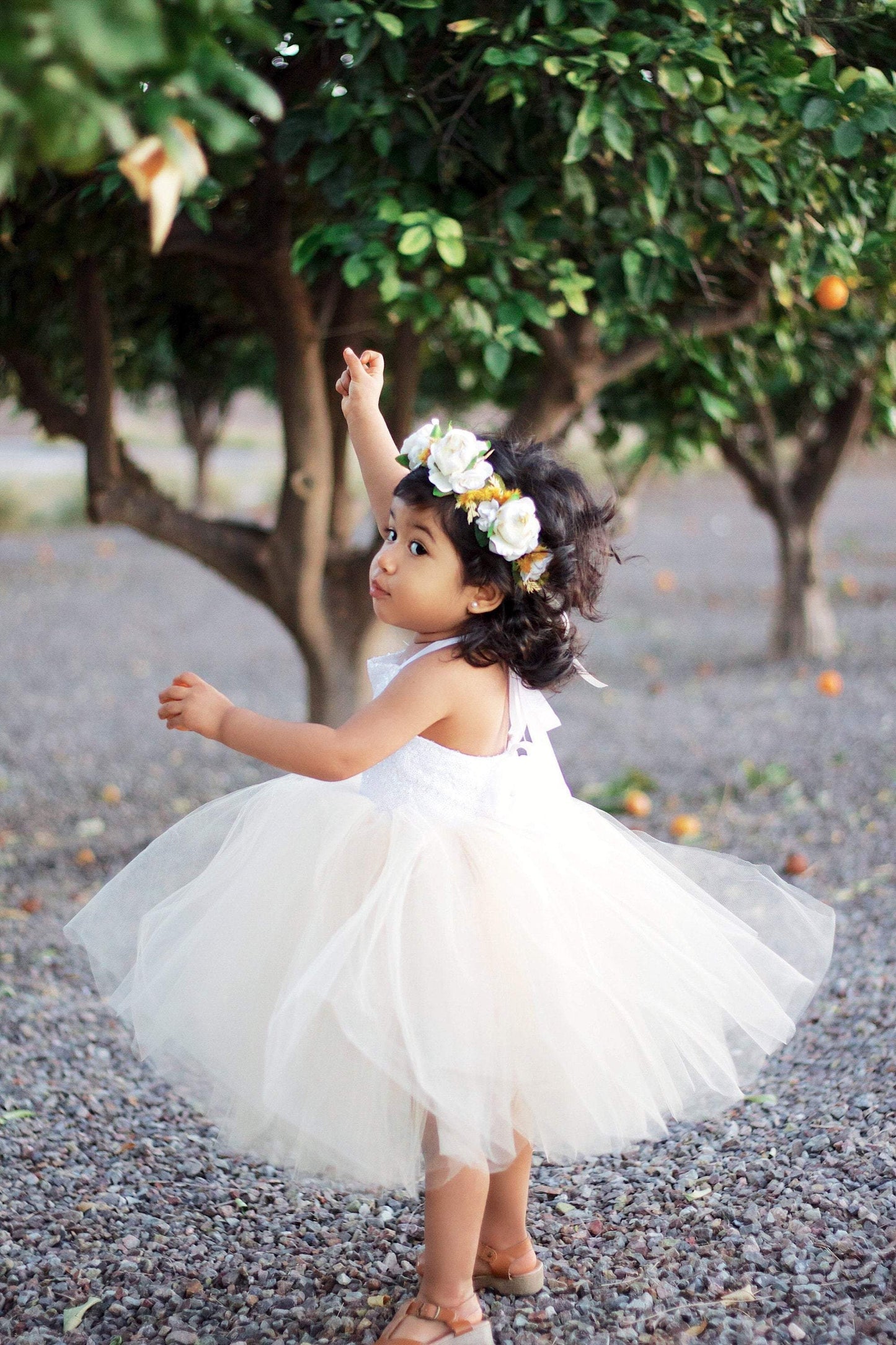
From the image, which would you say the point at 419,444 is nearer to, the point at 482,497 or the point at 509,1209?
the point at 482,497

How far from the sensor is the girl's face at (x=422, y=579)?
73.7 inches

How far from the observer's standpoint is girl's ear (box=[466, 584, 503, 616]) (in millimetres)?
1906

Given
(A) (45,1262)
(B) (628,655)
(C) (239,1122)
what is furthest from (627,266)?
(B) (628,655)

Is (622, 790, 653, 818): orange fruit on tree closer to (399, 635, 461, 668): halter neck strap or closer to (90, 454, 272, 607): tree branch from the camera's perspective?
(90, 454, 272, 607): tree branch

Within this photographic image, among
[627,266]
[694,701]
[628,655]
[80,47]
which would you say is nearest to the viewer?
[80,47]

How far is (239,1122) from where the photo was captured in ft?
5.98

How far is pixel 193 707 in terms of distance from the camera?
5.87ft

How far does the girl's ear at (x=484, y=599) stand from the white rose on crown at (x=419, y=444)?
23cm

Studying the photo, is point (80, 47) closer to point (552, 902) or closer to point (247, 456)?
point (552, 902)

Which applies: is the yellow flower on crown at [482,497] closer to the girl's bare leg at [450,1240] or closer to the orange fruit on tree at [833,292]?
the girl's bare leg at [450,1240]

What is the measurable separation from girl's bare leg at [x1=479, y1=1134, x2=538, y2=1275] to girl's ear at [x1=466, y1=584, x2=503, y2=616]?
89 centimetres

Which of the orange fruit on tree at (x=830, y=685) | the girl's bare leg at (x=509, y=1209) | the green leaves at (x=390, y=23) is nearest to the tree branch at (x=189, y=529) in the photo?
the green leaves at (x=390, y=23)

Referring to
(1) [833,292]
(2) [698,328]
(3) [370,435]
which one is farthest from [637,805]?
(3) [370,435]

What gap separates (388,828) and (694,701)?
5.66m
